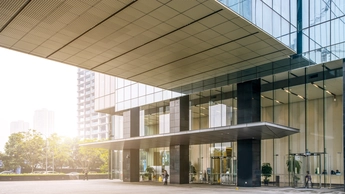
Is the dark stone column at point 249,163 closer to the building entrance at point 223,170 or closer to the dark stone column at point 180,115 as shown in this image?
the building entrance at point 223,170

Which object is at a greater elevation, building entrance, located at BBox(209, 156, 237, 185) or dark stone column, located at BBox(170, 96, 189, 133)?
dark stone column, located at BBox(170, 96, 189, 133)

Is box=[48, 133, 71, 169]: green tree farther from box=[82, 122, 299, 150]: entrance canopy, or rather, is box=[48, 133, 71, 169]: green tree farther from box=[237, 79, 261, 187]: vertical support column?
box=[237, 79, 261, 187]: vertical support column

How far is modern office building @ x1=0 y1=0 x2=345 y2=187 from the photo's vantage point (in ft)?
60.4

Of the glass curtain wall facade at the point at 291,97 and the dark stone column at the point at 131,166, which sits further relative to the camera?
the dark stone column at the point at 131,166

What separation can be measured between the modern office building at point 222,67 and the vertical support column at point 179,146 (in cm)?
9

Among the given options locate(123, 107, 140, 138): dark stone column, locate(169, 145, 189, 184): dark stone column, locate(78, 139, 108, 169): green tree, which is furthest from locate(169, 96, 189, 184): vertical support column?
locate(78, 139, 108, 169): green tree

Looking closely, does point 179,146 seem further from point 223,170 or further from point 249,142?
point 249,142

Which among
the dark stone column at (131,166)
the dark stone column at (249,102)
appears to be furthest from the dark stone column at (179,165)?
the dark stone column at (249,102)

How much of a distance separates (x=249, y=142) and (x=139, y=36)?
468 inches

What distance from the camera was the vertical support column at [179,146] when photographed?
31719 millimetres

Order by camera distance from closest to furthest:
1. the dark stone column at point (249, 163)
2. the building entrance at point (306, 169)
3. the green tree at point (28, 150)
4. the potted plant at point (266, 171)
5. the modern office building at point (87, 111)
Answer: the building entrance at point (306, 169) → the dark stone column at point (249, 163) → the potted plant at point (266, 171) → the green tree at point (28, 150) → the modern office building at point (87, 111)

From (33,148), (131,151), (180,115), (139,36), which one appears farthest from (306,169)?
(33,148)

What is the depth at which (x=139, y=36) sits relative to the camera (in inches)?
812

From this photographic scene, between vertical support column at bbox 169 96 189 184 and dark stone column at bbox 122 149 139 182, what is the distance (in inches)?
256
